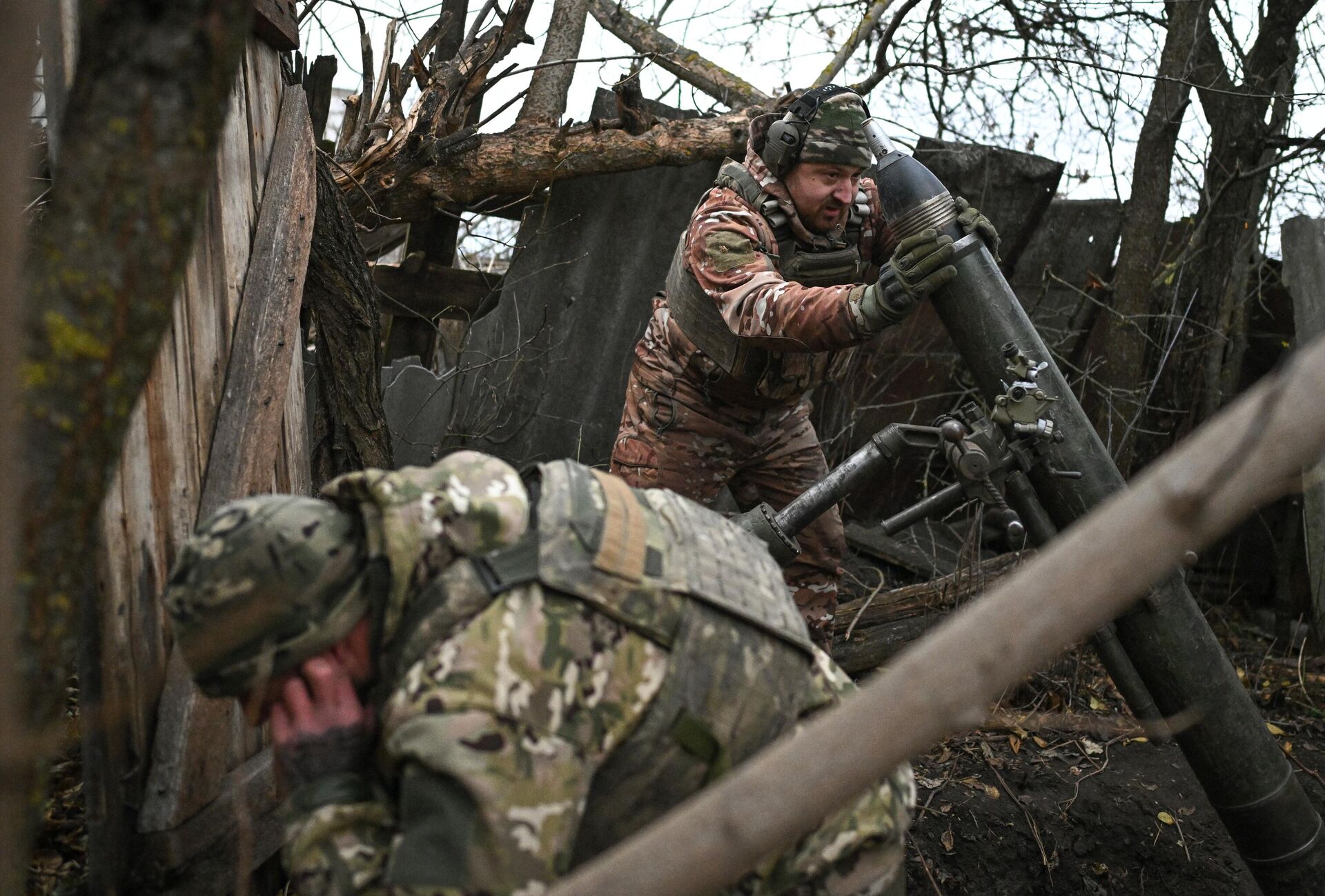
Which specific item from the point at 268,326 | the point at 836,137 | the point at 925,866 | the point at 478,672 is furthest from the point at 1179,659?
the point at 268,326

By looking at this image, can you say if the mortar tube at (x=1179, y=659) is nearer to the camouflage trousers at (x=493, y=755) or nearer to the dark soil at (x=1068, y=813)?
the dark soil at (x=1068, y=813)

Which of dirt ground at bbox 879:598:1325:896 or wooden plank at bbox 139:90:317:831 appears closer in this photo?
wooden plank at bbox 139:90:317:831

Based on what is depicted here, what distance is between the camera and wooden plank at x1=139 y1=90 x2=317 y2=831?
2291 millimetres

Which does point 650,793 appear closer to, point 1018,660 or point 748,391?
point 1018,660

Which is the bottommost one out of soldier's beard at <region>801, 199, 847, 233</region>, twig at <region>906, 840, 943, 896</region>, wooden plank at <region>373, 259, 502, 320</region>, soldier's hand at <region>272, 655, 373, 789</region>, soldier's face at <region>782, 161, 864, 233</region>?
twig at <region>906, 840, 943, 896</region>

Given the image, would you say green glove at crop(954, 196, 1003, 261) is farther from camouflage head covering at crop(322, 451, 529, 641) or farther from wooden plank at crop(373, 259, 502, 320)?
wooden plank at crop(373, 259, 502, 320)

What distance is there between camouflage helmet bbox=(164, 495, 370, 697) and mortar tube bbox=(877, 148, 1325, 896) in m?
2.31

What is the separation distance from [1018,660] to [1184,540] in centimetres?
20

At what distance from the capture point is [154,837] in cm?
223

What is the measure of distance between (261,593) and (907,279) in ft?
6.94

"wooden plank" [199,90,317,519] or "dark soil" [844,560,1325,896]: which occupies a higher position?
"wooden plank" [199,90,317,519]

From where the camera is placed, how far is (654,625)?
5.52 feet

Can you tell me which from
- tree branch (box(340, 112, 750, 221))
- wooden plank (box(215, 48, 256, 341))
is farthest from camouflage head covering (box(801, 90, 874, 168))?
wooden plank (box(215, 48, 256, 341))

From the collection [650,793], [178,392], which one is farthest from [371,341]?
[650,793]
